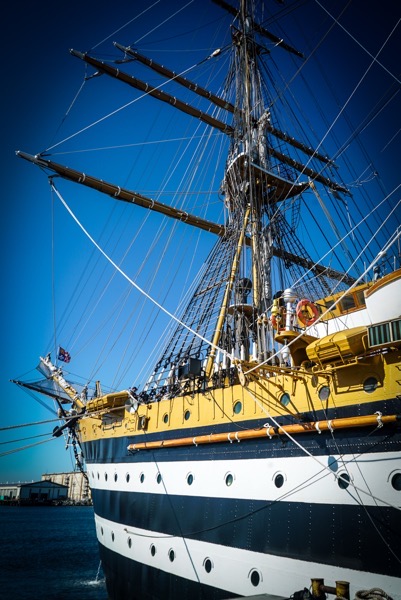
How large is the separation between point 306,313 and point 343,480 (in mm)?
3447

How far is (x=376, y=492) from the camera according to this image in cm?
645

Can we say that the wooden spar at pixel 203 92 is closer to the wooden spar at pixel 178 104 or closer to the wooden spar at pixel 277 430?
the wooden spar at pixel 178 104

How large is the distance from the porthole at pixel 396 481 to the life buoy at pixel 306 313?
11.0 ft

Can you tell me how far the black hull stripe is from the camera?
6.30 meters

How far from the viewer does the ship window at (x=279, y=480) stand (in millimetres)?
7742

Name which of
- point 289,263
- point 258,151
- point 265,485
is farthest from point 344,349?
point 258,151

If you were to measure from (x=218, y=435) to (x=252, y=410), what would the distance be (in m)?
1.06

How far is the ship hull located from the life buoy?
7.56ft

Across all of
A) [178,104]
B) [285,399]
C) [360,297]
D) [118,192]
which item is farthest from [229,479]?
[178,104]

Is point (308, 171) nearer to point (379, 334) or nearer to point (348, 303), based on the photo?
point (348, 303)

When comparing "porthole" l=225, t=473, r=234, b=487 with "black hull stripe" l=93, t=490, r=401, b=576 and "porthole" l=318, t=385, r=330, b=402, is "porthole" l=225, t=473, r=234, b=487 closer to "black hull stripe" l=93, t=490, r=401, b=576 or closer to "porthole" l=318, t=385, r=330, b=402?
"black hull stripe" l=93, t=490, r=401, b=576

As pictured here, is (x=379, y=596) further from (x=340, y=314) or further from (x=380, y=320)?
(x=340, y=314)

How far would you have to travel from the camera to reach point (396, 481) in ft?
20.7

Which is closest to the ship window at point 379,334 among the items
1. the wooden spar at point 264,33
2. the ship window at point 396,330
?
the ship window at point 396,330
